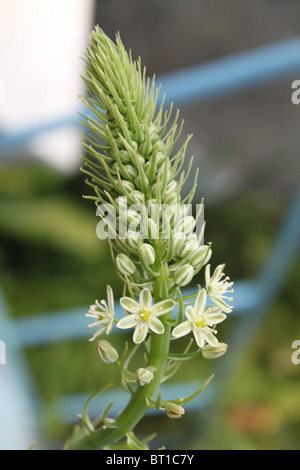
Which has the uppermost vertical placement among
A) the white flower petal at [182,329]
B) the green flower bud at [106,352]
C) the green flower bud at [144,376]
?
the white flower petal at [182,329]

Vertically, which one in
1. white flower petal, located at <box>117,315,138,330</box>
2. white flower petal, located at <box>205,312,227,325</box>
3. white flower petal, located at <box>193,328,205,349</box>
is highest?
white flower petal, located at <box>117,315,138,330</box>

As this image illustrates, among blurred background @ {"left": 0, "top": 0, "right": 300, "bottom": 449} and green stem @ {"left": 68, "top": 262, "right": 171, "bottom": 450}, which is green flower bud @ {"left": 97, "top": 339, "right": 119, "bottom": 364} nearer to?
green stem @ {"left": 68, "top": 262, "right": 171, "bottom": 450}

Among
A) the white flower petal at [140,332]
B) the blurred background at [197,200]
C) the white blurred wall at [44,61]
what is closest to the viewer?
the white flower petal at [140,332]

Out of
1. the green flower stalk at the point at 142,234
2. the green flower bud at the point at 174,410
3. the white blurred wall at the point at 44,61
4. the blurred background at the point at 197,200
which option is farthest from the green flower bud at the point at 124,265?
the white blurred wall at the point at 44,61

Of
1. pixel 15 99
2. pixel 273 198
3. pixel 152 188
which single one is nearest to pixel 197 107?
pixel 273 198

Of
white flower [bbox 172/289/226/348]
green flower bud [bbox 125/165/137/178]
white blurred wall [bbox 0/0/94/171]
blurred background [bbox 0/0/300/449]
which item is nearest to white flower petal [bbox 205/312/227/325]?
white flower [bbox 172/289/226/348]

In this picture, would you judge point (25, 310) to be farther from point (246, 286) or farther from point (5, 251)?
point (246, 286)

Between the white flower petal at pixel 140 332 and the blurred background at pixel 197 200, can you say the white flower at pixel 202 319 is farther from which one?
the blurred background at pixel 197 200
